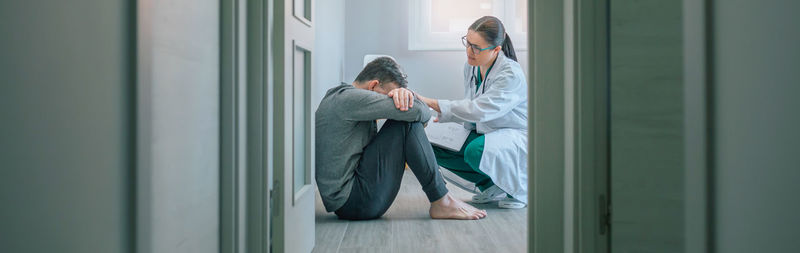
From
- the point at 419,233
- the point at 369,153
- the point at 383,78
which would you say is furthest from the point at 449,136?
the point at 419,233

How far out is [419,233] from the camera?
2.15m

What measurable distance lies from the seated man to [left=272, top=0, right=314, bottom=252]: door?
421 millimetres

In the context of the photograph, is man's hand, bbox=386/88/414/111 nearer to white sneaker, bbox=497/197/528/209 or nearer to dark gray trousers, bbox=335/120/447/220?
dark gray trousers, bbox=335/120/447/220

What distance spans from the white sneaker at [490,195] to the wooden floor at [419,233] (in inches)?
5.8

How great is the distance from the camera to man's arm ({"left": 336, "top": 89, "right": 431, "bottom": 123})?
2287mm
